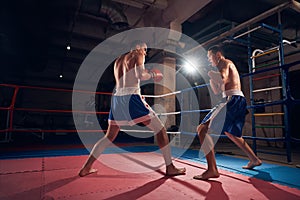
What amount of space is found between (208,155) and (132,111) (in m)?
0.92

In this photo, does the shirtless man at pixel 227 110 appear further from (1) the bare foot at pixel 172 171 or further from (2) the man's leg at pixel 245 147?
(1) the bare foot at pixel 172 171

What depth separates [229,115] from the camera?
82.9 inches

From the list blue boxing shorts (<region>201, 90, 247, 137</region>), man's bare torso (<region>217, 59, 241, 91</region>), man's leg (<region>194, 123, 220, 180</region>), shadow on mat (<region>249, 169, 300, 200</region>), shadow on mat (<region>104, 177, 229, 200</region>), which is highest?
man's bare torso (<region>217, 59, 241, 91</region>)

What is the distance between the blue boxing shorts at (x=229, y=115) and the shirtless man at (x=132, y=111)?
0.54 metres

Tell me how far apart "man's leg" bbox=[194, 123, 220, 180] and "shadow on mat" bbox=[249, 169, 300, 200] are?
36 centimetres

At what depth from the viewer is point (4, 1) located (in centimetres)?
388

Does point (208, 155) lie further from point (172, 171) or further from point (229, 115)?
Answer: point (229, 115)

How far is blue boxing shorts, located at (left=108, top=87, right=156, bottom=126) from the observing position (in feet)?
6.40

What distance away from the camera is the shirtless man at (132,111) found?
1961mm

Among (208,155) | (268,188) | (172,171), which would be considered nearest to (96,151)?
(172,171)

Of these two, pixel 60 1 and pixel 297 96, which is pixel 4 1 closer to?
pixel 60 1

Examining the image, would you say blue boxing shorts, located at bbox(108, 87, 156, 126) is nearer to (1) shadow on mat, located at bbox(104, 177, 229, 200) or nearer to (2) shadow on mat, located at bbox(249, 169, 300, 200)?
(1) shadow on mat, located at bbox(104, 177, 229, 200)

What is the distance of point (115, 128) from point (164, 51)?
3997 mm

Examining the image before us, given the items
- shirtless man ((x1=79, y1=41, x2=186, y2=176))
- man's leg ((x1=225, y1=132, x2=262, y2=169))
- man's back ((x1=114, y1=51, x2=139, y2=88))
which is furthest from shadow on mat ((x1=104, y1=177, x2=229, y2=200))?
man's back ((x1=114, y1=51, x2=139, y2=88))
